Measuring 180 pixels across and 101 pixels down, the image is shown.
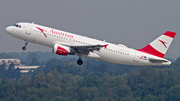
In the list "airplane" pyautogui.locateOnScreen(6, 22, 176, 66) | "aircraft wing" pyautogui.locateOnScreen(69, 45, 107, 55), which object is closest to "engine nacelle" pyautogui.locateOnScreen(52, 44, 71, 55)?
"airplane" pyautogui.locateOnScreen(6, 22, 176, 66)

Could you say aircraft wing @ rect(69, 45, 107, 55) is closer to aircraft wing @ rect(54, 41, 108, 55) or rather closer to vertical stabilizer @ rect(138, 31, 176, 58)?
Answer: aircraft wing @ rect(54, 41, 108, 55)

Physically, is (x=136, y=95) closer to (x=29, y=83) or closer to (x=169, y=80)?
(x=169, y=80)

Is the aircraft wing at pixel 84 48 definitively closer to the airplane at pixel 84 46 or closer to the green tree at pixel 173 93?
the airplane at pixel 84 46

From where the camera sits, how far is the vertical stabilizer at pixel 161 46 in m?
56.4

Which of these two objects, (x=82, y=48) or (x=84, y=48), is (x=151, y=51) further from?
(x=82, y=48)

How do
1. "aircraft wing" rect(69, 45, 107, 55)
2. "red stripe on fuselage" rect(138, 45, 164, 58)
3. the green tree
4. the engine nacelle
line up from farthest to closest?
the green tree
"red stripe on fuselage" rect(138, 45, 164, 58)
the engine nacelle
"aircraft wing" rect(69, 45, 107, 55)

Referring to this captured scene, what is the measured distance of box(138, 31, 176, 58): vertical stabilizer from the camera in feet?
185

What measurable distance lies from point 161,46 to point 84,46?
15.9 meters

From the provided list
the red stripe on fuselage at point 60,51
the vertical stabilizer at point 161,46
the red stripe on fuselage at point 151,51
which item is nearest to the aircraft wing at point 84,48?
the red stripe on fuselage at point 60,51

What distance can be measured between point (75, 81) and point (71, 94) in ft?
34.7

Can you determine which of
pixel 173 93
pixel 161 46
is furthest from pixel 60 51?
pixel 173 93

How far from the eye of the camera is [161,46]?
2232 inches

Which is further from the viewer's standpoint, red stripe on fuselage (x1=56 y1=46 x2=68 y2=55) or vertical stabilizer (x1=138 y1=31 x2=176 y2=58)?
vertical stabilizer (x1=138 y1=31 x2=176 y2=58)

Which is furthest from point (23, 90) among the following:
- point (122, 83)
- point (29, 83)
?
point (122, 83)
